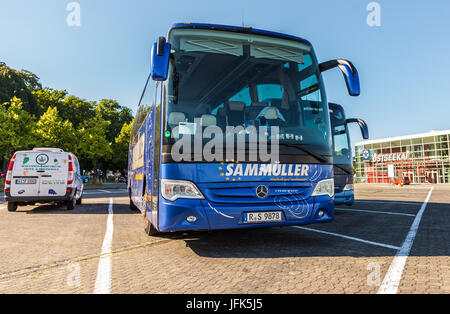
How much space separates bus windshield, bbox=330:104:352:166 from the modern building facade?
4125 cm

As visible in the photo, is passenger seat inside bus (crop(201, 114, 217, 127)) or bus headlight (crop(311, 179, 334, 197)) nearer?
passenger seat inside bus (crop(201, 114, 217, 127))

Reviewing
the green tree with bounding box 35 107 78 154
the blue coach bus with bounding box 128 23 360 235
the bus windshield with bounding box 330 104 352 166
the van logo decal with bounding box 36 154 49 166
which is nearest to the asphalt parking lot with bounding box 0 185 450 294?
the blue coach bus with bounding box 128 23 360 235

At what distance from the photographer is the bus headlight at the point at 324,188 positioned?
541cm

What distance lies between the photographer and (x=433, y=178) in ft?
187

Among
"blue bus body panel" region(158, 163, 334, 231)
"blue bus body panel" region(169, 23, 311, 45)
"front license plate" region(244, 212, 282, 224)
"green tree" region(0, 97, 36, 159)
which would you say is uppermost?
"green tree" region(0, 97, 36, 159)

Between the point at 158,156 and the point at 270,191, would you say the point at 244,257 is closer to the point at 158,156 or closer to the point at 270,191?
the point at 270,191

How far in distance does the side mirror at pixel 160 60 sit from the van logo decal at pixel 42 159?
9.25 metres

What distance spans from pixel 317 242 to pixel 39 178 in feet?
32.9

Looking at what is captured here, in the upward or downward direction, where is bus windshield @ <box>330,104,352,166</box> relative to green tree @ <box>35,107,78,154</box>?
downward

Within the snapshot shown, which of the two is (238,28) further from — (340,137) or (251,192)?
(340,137)

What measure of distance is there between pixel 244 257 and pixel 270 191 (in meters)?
1.01

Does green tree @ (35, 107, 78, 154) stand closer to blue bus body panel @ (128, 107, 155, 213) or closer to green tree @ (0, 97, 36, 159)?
green tree @ (0, 97, 36, 159)

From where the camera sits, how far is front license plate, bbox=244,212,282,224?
16.1 ft

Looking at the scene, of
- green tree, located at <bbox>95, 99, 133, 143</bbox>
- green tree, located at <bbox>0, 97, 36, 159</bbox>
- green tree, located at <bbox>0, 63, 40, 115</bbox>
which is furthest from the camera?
green tree, located at <bbox>95, 99, 133, 143</bbox>
